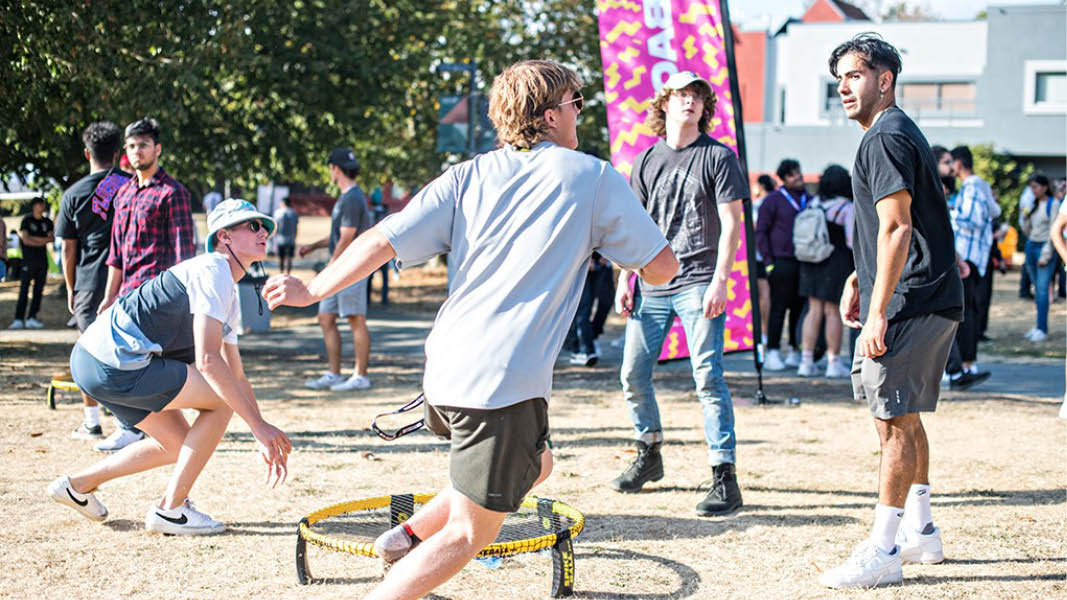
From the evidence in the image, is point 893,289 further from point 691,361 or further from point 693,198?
point 693,198

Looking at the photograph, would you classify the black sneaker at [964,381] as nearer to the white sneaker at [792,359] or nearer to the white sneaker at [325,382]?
the white sneaker at [792,359]

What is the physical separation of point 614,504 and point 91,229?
13.3ft

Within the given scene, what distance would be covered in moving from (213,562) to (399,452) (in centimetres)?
241

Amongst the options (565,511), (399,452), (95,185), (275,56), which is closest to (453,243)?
(565,511)

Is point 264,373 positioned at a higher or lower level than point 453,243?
lower

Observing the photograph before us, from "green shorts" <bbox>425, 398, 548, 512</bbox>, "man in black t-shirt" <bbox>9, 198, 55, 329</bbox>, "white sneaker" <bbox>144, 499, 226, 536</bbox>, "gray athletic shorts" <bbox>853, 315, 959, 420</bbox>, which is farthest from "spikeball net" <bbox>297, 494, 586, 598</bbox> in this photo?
"man in black t-shirt" <bbox>9, 198, 55, 329</bbox>

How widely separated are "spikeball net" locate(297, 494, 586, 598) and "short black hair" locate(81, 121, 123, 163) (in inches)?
135

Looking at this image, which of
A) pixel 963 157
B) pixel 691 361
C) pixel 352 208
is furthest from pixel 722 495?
pixel 963 157

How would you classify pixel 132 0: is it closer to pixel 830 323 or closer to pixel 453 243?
pixel 830 323

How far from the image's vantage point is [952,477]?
6508 mm

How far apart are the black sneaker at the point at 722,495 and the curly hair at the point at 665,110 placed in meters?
1.80

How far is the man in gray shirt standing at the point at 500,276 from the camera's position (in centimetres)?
329

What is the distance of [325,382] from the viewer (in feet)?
32.3

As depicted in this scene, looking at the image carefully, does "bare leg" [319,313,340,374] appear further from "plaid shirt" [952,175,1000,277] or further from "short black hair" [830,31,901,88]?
"short black hair" [830,31,901,88]
